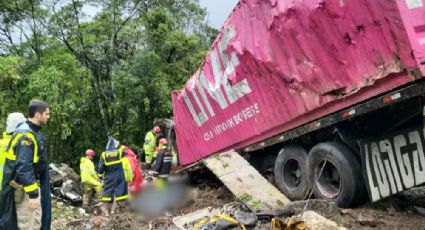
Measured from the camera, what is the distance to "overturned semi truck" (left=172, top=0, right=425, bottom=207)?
433 cm

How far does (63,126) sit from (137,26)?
600 centimetres

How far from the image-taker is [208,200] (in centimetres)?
766

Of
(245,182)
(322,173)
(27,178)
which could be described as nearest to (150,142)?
(245,182)

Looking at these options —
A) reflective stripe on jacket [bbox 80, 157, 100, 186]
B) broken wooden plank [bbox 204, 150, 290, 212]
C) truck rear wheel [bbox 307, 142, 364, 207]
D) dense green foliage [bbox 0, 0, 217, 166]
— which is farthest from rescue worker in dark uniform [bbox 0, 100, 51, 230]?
dense green foliage [bbox 0, 0, 217, 166]

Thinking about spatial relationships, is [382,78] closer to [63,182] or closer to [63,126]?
[63,182]

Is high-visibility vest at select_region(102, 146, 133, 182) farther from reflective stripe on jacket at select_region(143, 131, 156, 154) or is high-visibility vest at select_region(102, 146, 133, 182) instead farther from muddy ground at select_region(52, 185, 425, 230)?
reflective stripe on jacket at select_region(143, 131, 156, 154)

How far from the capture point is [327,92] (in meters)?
5.18

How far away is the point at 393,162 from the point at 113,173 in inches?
198

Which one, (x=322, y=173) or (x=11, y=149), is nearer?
(x=11, y=149)

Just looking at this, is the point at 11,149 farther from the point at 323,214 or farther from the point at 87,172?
the point at 87,172

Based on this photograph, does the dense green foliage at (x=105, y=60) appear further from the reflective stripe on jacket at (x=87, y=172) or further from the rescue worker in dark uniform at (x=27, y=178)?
the rescue worker in dark uniform at (x=27, y=178)

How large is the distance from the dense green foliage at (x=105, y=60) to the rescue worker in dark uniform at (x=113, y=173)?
804 cm

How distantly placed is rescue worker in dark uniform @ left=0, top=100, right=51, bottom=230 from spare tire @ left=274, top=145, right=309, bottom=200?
3.31 metres

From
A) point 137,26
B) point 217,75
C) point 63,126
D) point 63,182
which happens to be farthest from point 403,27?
point 137,26
